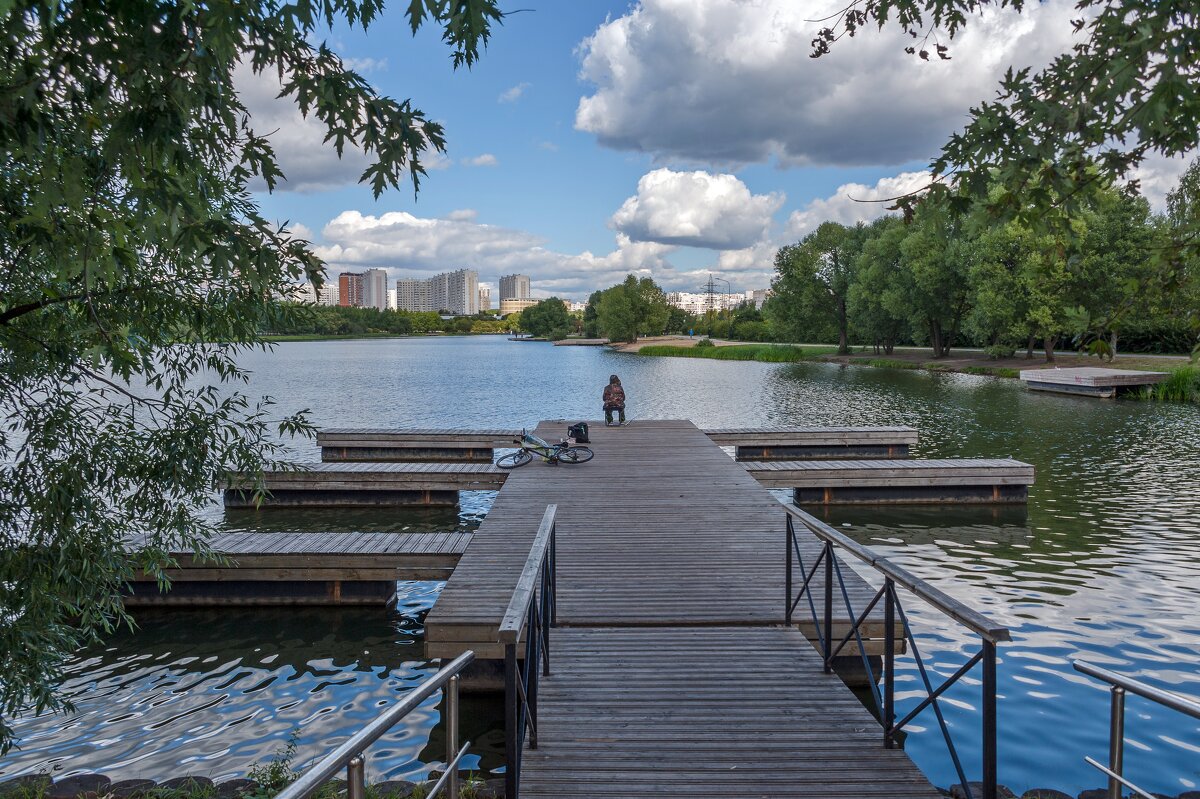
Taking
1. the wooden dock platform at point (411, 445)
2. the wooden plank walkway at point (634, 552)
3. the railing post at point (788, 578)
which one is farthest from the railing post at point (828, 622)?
the wooden dock platform at point (411, 445)

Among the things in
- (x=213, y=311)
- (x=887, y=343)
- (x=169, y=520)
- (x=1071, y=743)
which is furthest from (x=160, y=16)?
(x=887, y=343)

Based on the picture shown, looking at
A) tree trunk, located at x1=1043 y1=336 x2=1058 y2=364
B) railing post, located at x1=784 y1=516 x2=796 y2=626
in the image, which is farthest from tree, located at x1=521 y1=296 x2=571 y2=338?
railing post, located at x1=784 y1=516 x2=796 y2=626

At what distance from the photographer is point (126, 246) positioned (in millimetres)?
4047

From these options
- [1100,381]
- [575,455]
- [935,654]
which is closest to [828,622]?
[935,654]

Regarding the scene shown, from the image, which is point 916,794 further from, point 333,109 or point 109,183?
point 109,183

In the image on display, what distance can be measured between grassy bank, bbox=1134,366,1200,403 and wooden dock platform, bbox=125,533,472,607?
104 feet

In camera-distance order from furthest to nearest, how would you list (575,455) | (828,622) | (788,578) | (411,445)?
(411,445), (575,455), (788,578), (828,622)

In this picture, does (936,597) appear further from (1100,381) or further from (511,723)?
(1100,381)

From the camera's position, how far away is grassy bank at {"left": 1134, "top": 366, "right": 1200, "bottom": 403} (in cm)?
2992

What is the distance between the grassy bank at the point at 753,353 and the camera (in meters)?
66.2

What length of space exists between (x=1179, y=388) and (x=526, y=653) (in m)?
35.2

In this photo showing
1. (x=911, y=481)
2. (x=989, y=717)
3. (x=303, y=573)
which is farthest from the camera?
(x=911, y=481)

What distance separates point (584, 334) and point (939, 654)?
150 metres

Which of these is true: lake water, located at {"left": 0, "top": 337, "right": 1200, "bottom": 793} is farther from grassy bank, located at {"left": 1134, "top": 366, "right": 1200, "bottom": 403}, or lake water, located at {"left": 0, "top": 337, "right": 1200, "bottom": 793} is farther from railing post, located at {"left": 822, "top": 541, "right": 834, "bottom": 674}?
grassy bank, located at {"left": 1134, "top": 366, "right": 1200, "bottom": 403}
